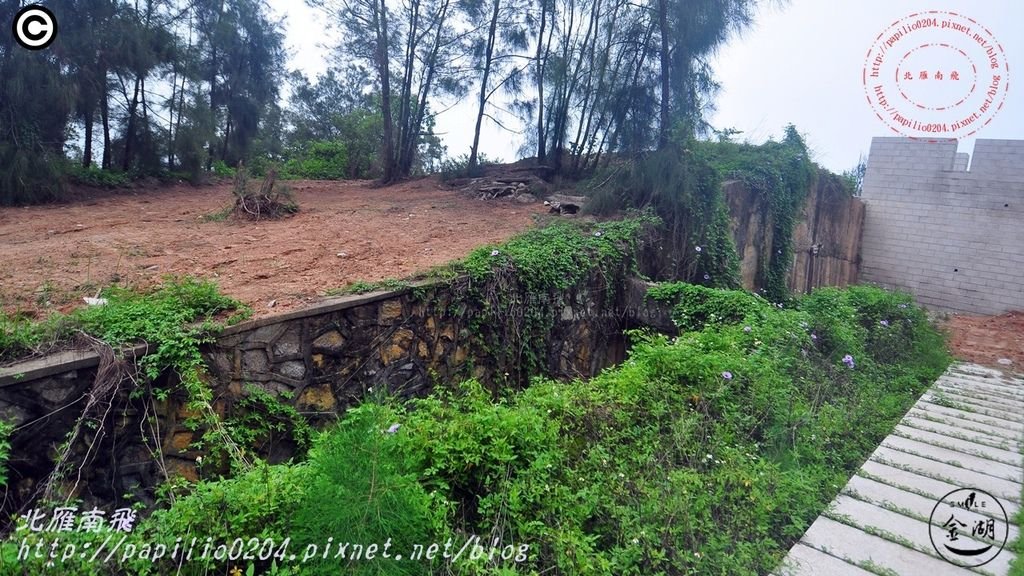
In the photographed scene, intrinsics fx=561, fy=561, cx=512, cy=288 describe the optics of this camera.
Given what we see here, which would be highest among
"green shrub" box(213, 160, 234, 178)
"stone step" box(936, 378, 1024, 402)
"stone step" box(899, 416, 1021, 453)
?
"green shrub" box(213, 160, 234, 178)

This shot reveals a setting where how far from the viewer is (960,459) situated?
305 cm

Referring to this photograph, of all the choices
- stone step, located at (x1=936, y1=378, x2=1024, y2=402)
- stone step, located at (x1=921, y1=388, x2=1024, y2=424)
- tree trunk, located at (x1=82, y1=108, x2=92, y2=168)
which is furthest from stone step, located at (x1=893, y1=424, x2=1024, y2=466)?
tree trunk, located at (x1=82, y1=108, x2=92, y2=168)

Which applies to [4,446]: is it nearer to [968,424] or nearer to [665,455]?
[665,455]

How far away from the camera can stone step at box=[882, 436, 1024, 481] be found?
2.86 metres

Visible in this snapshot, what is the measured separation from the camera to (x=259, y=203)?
6.80 meters

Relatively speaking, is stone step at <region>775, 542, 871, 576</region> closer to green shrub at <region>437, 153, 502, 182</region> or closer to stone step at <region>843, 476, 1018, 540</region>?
stone step at <region>843, 476, 1018, 540</region>

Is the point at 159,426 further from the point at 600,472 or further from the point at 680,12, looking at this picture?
the point at 680,12

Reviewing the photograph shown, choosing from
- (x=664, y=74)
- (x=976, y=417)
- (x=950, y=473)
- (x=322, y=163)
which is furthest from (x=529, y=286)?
(x=322, y=163)

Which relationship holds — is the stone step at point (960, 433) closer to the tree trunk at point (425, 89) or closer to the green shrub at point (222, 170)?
the tree trunk at point (425, 89)

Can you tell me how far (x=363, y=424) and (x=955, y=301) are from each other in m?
12.9

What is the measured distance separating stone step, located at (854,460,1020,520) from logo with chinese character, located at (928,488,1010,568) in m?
0.04

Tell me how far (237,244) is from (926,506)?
5.42 m

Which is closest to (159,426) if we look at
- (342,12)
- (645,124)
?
(645,124)

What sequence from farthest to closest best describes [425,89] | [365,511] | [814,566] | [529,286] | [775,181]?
[425,89], [775,181], [529,286], [814,566], [365,511]
